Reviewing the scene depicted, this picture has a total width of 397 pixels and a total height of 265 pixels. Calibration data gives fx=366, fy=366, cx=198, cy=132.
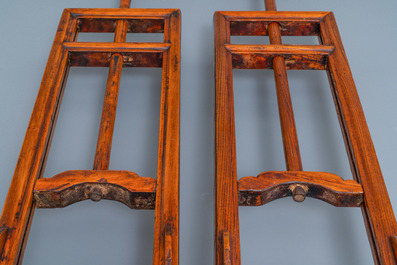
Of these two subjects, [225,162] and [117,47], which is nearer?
[225,162]

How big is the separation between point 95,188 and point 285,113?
1.40 ft

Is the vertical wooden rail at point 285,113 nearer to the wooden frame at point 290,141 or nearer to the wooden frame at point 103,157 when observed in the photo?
the wooden frame at point 290,141

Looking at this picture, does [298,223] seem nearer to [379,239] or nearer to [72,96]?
[379,239]

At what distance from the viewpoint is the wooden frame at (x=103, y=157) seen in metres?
0.64

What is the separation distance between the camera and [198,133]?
0.89m

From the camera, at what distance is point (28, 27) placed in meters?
1.12

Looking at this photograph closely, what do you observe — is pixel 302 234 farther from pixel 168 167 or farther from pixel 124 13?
pixel 124 13

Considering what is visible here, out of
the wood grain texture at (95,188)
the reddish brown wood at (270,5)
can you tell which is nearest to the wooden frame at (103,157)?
the wood grain texture at (95,188)

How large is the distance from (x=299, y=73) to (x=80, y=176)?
644 mm

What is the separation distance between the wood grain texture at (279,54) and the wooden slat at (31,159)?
417 millimetres

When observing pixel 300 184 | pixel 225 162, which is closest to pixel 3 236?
pixel 225 162

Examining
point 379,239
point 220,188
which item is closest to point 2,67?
point 220,188

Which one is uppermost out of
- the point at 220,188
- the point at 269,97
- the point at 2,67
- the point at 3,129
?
the point at 2,67

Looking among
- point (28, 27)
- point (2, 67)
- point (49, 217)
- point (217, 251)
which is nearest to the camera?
point (217, 251)
